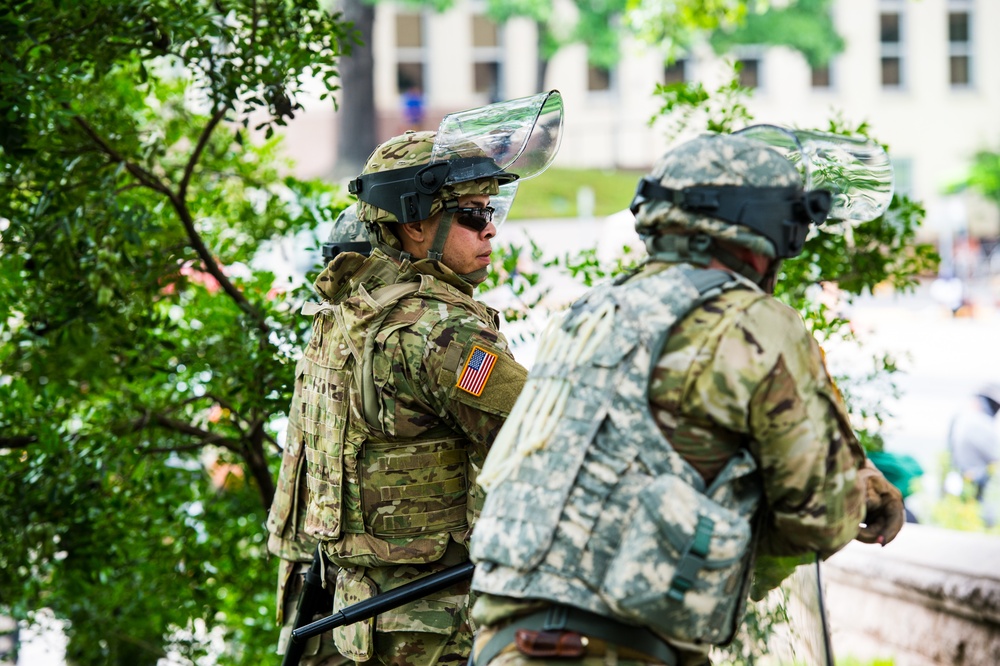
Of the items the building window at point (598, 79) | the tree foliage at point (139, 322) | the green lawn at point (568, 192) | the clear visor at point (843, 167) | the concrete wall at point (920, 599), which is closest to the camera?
the clear visor at point (843, 167)

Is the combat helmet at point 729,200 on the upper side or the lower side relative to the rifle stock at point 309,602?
upper

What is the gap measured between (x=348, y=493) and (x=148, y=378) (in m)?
2.26

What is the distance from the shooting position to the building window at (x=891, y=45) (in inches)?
1221

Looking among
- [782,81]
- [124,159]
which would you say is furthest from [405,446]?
[782,81]

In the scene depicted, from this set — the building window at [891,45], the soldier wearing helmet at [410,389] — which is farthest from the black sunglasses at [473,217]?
the building window at [891,45]

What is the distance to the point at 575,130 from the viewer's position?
29.5m

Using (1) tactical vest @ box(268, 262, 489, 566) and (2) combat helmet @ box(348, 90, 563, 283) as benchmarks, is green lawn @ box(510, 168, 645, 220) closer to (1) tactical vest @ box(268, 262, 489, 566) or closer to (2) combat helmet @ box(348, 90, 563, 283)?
(2) combat helmet @ box(348, 90, 563, 283)

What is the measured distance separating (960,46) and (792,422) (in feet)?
107

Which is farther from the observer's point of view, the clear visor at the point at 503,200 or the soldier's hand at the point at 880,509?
the clear visor at the point at 503,200

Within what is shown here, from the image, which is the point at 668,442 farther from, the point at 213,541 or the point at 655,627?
the point at 213,541

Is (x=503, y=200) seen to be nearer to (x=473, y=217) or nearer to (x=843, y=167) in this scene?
(x=473, y=217)

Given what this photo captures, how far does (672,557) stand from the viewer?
2.17 m

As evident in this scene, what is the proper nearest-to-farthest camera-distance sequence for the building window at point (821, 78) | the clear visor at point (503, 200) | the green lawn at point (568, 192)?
1. the clear visor at point (503, 200)
2. the green lawn at point (568, 192)
3. the building window at point (821, 78)

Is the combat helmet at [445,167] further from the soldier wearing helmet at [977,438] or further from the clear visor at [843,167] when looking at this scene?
the soldier wearing helmet at [977,438]
